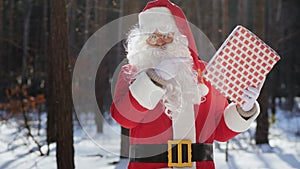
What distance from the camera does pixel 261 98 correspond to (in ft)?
30.6

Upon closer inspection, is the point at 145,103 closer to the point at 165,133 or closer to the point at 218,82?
the point at 165,133

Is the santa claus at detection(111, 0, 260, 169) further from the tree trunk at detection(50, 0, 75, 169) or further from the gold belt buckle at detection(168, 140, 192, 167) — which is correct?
the tree trunk at detection(50, 0, 75, 169)

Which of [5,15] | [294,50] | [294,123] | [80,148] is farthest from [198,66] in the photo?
[5,15]

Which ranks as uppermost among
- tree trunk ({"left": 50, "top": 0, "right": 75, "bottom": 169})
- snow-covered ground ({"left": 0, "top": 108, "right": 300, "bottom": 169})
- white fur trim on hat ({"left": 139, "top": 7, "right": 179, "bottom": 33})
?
white fur trim on hat ({"left": 139, "top": 7, "right": 179, "bottom": 33})

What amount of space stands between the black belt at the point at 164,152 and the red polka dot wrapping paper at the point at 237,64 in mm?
351

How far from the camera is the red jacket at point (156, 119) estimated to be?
276 cm

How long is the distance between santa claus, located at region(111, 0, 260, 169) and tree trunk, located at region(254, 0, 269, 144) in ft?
21.3

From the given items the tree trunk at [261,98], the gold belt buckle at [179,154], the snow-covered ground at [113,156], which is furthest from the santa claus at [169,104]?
the tree trunk at [261,98]

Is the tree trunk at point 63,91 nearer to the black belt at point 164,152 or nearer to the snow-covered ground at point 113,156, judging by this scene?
the snow-covered ground at point 113,156

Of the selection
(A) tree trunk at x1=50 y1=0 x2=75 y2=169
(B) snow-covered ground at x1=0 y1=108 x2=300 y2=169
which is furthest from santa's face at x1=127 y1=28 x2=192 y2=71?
(B) snow-covered ground at x1=0 y1=108 x2=300 y2=169

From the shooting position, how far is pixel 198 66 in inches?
118

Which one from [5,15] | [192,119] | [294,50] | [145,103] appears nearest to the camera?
[145,103]

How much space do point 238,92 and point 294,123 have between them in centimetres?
1451

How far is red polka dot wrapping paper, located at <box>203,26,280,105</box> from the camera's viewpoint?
281 cm
